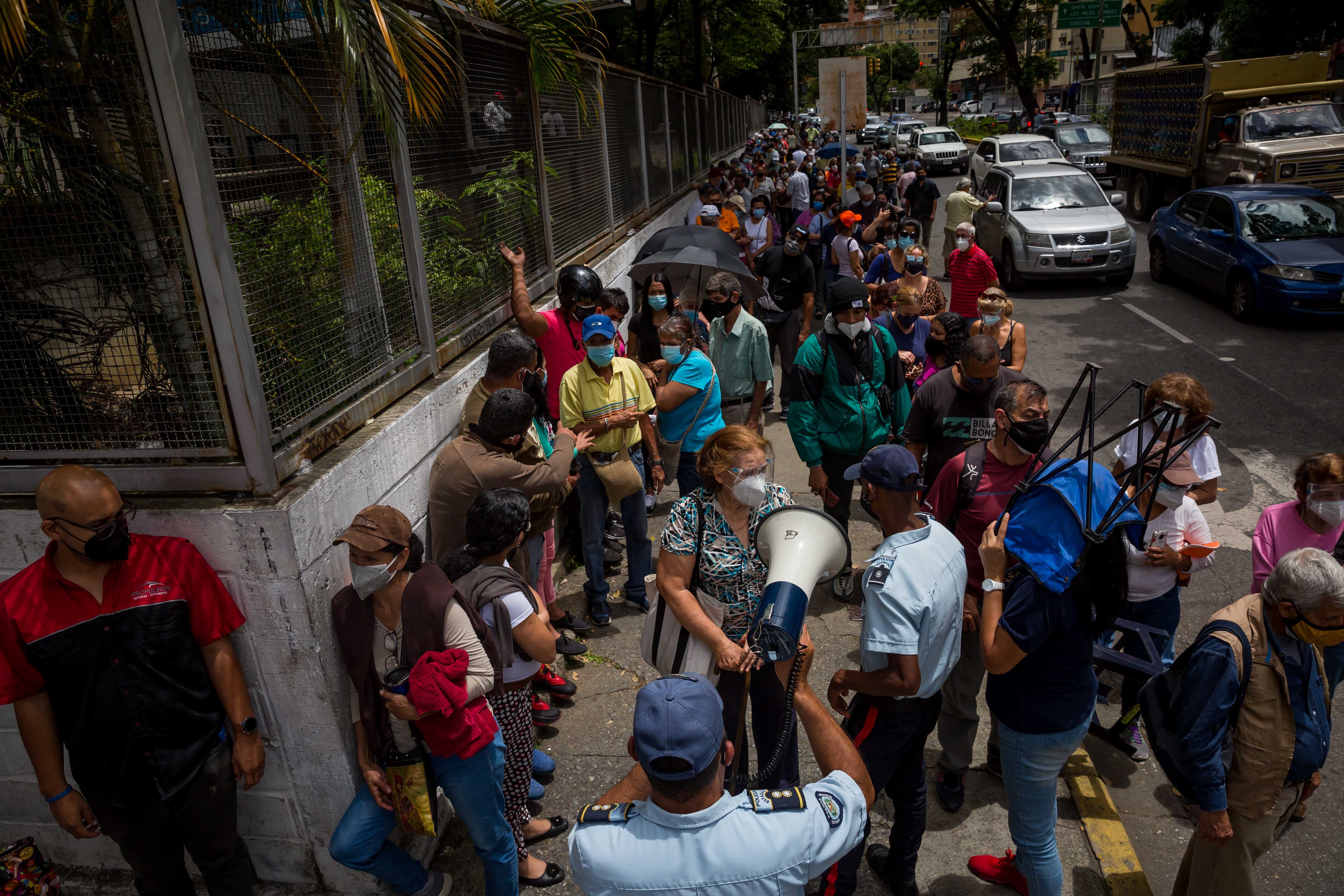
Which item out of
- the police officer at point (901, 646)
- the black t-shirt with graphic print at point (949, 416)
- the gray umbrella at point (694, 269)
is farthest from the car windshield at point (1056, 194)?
the police officer at point (901, 646)

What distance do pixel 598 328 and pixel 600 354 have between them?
157 millimetres

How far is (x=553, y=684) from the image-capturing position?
16.0ft

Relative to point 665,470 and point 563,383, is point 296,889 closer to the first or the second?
point 563,383

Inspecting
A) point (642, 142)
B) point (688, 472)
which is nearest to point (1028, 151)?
point (642, 142)

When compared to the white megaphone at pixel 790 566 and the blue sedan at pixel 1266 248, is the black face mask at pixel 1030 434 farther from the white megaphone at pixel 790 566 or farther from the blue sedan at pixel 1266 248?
the blue sedan at pixel 1266 248

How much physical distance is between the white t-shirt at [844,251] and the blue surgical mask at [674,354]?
5253 millimetres

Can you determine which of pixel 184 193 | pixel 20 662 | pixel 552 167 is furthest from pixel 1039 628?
pixel 552 167

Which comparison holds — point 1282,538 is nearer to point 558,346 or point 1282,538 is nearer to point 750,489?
point 750,489

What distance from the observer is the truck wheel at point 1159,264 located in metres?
14.5

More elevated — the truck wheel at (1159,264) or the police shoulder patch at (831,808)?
the police shoulder patch at (831,808)

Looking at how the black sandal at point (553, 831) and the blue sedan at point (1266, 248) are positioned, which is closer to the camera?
the black sandal at point (553, 831)

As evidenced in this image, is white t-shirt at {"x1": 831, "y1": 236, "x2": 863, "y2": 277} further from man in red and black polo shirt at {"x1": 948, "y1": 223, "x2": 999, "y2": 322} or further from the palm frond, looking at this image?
the palm frond

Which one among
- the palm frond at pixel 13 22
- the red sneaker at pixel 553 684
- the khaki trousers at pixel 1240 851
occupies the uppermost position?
the palm frond at pixel 13 22

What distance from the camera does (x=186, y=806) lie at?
122 inches
